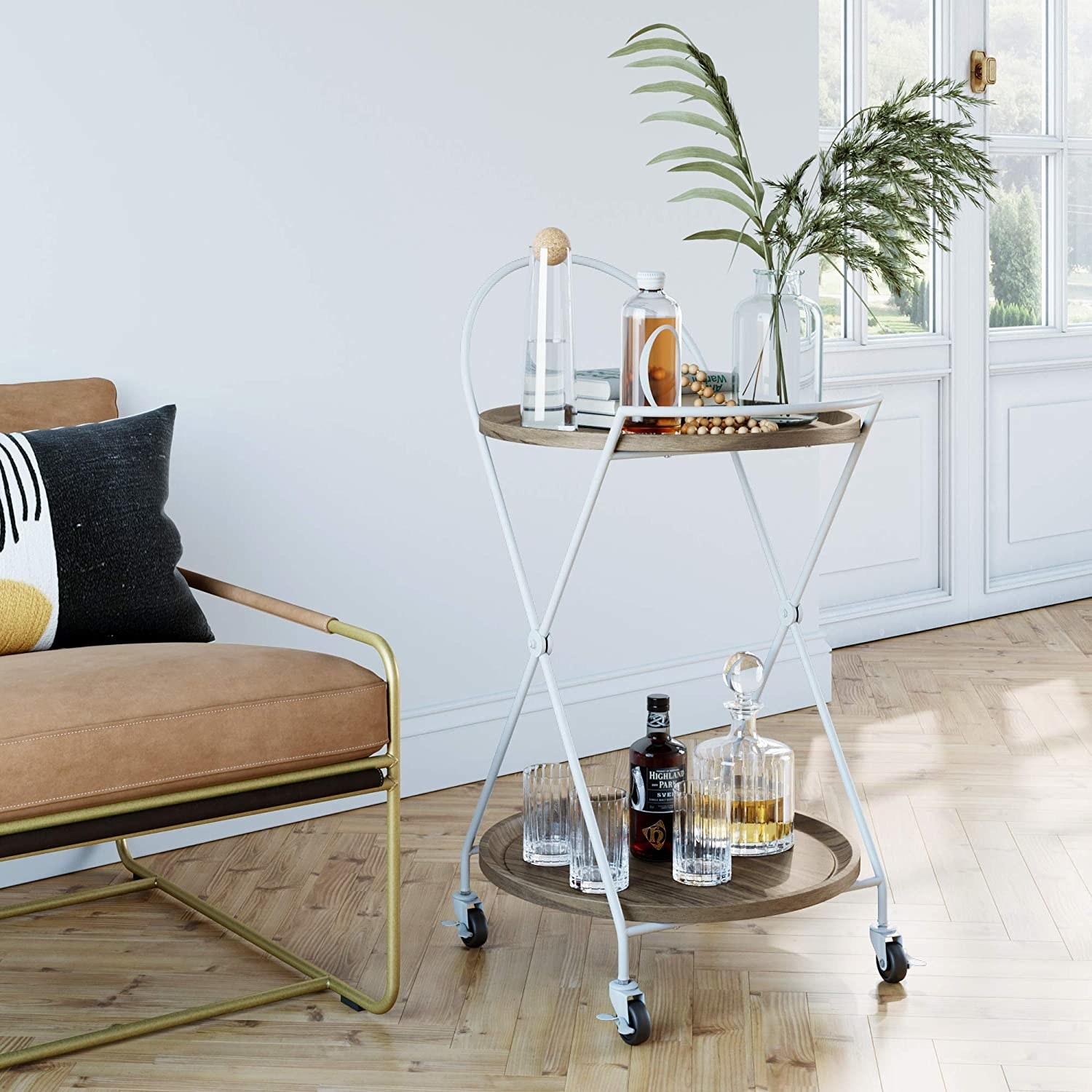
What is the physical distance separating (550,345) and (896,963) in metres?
1.01

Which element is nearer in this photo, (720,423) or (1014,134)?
(720,423)

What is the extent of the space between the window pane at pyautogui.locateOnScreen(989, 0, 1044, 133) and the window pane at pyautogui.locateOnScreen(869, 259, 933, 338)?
526mm

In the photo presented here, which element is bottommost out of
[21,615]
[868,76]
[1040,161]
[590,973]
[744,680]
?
[590,973]

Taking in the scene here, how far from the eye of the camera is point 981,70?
14.4ft

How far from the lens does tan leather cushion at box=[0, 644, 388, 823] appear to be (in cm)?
179

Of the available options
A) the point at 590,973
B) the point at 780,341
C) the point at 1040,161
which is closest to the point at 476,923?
the point at 590,973

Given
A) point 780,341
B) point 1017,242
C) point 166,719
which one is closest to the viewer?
point 166,719

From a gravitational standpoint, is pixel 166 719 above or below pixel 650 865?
above

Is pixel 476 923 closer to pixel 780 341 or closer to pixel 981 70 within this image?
pixel 780 341

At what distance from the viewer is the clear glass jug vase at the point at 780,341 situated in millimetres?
2078

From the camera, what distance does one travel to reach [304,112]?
2836 mm

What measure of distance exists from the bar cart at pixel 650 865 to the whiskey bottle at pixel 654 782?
0.16 feet

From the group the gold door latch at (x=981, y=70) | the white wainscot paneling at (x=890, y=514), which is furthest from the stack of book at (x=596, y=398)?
the gold door latch at (x=981, y=70)

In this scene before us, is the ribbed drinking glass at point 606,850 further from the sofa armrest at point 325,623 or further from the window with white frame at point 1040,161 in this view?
the window with white frame at point 1040,161
